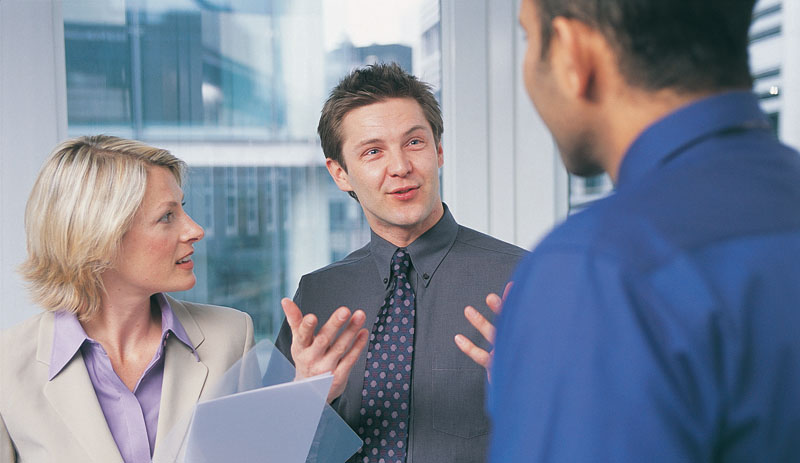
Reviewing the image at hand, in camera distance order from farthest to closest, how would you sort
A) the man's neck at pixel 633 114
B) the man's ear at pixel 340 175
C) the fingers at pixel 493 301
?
1. the man's ear at pixel 340 175
2. the fingers at pixel 493 301
3. the man's neck at pixel 633 114

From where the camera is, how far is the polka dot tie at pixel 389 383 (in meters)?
1.50

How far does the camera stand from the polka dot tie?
1504 millimetres

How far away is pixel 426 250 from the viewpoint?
5.46ft

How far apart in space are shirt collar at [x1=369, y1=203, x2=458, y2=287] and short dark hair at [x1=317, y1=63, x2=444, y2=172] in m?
0.24

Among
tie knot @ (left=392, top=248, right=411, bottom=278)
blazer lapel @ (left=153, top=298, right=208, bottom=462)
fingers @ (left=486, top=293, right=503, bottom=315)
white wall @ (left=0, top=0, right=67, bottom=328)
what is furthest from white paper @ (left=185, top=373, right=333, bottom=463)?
white wall @ (left=0, top=0, right=67, bottom=328)

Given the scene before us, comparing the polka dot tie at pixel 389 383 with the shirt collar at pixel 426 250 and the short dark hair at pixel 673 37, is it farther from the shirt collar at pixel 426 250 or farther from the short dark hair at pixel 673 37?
the short dark hair at pixel 673 37

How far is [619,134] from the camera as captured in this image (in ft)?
1.96

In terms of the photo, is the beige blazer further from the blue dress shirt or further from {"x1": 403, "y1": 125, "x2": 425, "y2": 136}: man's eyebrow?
the blue dress shirt

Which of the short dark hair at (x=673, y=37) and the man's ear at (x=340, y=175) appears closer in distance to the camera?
the short dark hair at (x=673, y=37)

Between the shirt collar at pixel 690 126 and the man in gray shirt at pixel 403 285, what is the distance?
0.92 m

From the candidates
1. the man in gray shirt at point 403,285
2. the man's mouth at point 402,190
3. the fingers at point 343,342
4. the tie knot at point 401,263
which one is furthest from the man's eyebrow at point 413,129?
the fingers at point 343,342

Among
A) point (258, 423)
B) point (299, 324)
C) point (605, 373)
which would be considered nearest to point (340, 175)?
point (299, 324)

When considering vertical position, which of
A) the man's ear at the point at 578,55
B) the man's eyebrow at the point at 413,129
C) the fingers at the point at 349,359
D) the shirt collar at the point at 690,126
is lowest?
the fingers at the point at 349,359

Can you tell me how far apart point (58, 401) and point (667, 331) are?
1351 millimetres
